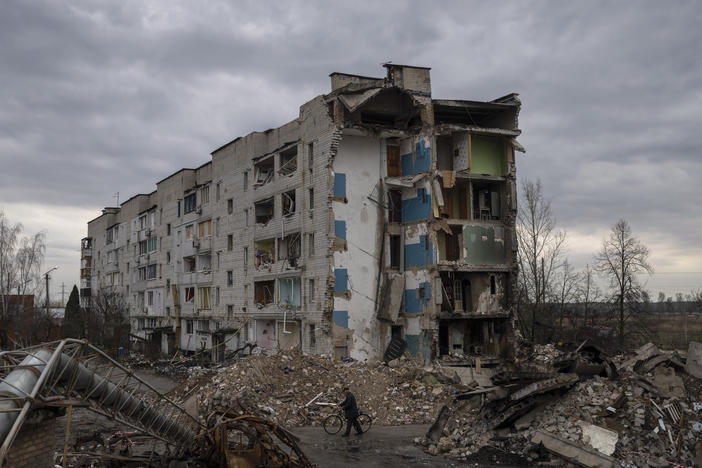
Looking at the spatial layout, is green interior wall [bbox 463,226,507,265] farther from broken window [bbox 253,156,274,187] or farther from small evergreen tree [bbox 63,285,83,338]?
small evergreen tree [bbox 63,285,83,338]

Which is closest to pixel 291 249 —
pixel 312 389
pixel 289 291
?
pixel 289 291

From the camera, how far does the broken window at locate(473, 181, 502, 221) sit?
36312 mm

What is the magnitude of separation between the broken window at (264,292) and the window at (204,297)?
9712mm

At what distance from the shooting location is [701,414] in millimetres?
17234

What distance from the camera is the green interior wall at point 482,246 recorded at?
34.4 metres

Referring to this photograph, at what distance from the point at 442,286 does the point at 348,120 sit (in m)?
11.1

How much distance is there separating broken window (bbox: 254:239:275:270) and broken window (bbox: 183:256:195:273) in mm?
14267

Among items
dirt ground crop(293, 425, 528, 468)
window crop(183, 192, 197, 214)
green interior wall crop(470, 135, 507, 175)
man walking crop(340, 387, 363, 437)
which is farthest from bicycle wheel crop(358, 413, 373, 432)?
window crop(183, 192, 197, 214)

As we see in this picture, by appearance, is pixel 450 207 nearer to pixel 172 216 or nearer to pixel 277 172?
pixel 277 172

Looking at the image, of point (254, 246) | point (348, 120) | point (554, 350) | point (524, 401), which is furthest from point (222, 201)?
point (524, 401)

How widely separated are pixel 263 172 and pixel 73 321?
120 feet

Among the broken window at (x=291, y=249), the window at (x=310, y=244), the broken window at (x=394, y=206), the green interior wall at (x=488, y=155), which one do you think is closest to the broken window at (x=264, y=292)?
the broken window at (x=291, y=249)

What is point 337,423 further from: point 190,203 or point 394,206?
point 190,203

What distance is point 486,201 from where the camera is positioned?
36656mm
